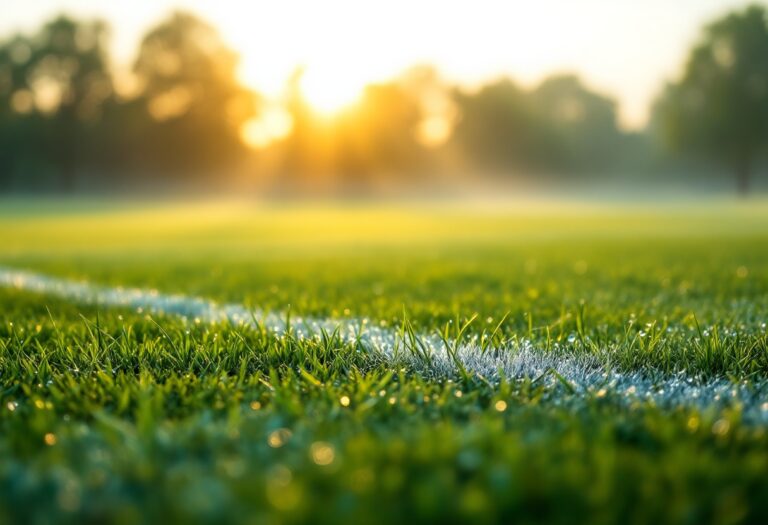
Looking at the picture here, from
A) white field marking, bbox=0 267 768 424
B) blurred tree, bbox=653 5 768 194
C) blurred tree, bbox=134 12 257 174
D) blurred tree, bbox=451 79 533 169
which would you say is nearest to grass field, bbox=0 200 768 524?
white field marking, bbox=0 267 768 424

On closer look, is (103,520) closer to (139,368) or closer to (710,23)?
(139,368)

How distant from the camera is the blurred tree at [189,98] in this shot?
52500mm

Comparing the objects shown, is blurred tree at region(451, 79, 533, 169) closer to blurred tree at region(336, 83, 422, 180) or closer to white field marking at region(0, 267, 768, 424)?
blurred tree at region(336, 83, 422, 180)

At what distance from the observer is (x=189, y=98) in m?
52.9

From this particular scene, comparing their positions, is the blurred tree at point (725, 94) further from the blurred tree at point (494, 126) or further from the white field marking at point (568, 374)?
the white field marking at point (568, 374)

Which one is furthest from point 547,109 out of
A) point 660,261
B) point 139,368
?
point 139,368

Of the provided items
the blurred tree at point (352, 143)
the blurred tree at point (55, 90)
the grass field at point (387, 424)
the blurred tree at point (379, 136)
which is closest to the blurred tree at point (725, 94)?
the blurred tree at point (379, 136)

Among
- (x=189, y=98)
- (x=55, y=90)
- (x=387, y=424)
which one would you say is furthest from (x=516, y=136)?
(x=387, y=424)

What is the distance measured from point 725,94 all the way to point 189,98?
1619 inches

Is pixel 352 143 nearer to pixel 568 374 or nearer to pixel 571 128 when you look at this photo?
pixel 571 128

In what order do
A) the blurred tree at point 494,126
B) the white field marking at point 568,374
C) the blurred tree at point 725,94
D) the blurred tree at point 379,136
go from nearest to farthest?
1. the white field marking at point 568,374
2. the blurred tree at point 725,94
3. the blurred tree at point 379,136
4. the blurred tree at point 494,126

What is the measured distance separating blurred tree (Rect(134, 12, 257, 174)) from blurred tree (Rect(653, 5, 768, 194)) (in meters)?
33.9

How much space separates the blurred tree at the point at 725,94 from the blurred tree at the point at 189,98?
1335 inches

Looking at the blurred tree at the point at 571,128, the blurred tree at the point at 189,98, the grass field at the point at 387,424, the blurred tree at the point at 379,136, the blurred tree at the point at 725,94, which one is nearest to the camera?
the grass field at the point at 387,424
